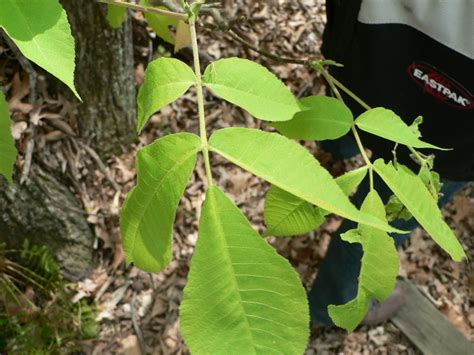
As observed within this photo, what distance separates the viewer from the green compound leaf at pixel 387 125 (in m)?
0.75

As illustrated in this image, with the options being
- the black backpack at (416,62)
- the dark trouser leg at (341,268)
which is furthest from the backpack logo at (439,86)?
the dark trouser leg at (341,268)

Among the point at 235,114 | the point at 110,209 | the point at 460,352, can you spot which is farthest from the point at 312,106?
the point at 460,352

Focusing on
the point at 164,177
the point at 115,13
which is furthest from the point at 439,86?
the point at 164,177

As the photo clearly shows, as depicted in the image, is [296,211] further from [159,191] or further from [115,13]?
Result: [115,13]

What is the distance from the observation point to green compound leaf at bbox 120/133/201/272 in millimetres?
613

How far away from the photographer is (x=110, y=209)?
2.34 metres

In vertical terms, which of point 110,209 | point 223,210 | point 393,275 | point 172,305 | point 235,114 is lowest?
point 172,305

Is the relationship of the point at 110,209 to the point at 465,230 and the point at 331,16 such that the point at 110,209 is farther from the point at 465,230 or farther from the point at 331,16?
the point at 465,230

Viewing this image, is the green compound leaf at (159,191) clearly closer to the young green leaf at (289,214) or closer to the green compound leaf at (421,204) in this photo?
the young green leaf at (289,214)

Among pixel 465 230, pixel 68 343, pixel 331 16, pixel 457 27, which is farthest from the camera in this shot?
pixel 465 230

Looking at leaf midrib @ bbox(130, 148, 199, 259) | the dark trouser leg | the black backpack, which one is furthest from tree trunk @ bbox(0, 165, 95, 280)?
leaf midrib @ bbox(130, 148, 199, 259)

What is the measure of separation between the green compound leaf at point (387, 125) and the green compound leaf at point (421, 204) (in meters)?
0.05

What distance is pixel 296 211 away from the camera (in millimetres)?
736

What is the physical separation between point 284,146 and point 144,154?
0.57ft
